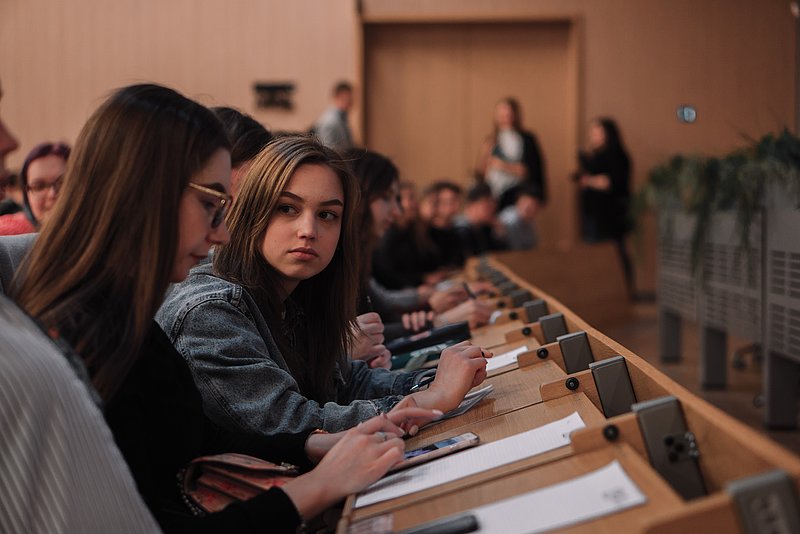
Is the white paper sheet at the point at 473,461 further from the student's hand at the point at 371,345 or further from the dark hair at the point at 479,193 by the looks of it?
the dark hair at the point at 479,193

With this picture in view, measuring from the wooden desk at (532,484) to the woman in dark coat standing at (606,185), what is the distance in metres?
8.53

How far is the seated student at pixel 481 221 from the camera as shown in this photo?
796 centimetres

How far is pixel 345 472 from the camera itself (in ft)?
5.06

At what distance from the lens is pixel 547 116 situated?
10.4m

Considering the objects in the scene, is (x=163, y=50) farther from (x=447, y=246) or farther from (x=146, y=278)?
(x=146, y=278)

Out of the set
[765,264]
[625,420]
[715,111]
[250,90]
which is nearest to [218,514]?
[625,420]

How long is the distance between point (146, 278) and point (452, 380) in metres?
0.82

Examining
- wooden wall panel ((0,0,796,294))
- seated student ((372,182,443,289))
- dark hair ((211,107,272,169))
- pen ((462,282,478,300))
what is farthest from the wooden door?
dark hair ((211,107,272,169))

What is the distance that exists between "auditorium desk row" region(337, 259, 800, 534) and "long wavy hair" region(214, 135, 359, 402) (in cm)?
44

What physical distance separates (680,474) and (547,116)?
9351 millimetres

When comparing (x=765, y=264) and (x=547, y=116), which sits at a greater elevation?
(x=547, y=116)

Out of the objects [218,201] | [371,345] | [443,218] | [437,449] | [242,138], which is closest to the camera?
[218,201]

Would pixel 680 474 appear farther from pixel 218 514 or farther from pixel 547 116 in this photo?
pixel 547 116

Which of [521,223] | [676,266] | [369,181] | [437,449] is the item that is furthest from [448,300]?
[521,223]
